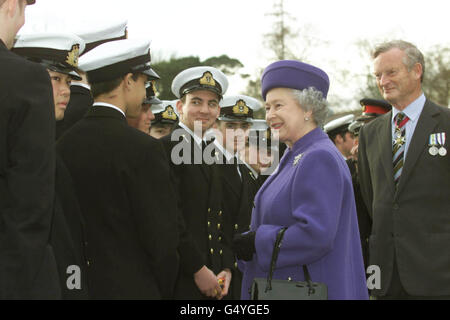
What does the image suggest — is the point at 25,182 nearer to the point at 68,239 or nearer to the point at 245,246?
the point at 68,239

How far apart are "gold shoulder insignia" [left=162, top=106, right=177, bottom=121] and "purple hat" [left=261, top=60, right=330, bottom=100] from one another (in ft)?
10.7

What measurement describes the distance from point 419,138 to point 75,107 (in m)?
2.73

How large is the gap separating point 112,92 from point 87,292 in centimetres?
117

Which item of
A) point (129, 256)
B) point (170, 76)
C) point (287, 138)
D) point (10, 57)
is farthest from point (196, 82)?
point (170, 76)

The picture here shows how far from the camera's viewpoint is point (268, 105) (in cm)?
368

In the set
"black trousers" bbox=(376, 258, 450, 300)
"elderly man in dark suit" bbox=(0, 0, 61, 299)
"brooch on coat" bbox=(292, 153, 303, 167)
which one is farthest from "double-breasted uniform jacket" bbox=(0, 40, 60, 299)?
"black trousers" bbox=(376, 258, 450, 300)

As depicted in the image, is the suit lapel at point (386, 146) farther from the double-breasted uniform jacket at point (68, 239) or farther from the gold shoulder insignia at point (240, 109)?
the double-breasted uniform jacket at point (68, 239)

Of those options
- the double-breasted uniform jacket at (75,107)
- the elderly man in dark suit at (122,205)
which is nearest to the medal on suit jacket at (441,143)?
the elderly man in dark suit at (122,205)

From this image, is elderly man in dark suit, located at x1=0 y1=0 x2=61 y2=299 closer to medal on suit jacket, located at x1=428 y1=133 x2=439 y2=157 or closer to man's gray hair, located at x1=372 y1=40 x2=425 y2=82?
medal on suit jacket, located at x1=428 y1=133 x2=439 y2=157

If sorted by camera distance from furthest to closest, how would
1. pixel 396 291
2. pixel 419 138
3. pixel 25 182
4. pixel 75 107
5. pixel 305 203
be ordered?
pixel 419 138
pixel 396 291
pixel 75 107
pixel 305 203
pixel 25 182

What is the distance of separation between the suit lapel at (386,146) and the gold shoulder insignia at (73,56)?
2.63 m

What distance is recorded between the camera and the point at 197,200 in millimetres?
4316

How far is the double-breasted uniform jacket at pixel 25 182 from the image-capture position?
7.46 feet

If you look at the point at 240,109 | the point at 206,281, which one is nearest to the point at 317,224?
the point at 206,281
